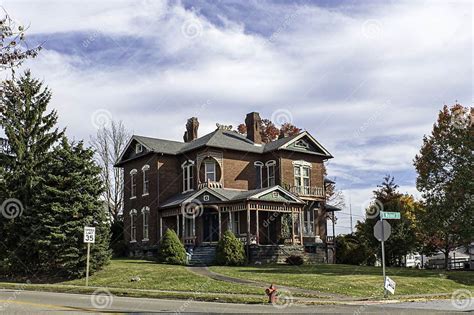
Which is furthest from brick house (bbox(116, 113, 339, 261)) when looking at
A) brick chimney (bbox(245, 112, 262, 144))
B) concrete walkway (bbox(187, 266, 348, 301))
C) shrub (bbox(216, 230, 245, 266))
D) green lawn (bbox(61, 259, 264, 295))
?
concrete walkway (bbox(187, 266, 348, 301))

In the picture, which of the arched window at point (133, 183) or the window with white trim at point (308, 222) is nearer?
the window with white trim at point (308, 222)

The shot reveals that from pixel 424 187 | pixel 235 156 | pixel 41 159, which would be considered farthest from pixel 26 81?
pixel 424 187

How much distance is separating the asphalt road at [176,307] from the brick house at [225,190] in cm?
1789

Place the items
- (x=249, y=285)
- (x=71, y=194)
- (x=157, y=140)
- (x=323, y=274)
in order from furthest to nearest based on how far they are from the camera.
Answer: (x=157, y=140), (x=71, y=194), (x=323, y=274), (x=249, y=285)

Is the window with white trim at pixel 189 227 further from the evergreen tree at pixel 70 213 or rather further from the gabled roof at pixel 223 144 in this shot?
the evergreen tree at pixel 70 213

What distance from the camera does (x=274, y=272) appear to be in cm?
2741

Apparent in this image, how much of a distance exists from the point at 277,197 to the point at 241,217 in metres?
3.38

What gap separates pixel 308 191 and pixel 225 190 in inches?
260

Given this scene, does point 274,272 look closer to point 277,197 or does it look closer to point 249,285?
point 249,285

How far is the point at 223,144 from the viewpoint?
4047cm

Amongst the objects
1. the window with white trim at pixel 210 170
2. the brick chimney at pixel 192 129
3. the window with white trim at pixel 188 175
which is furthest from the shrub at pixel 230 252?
the brick chimney at pixel 192 129

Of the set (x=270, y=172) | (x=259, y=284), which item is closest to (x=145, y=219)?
(x=270, y=172)

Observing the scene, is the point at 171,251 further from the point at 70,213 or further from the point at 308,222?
the point at 308,222

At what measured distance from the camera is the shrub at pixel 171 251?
109 ft
